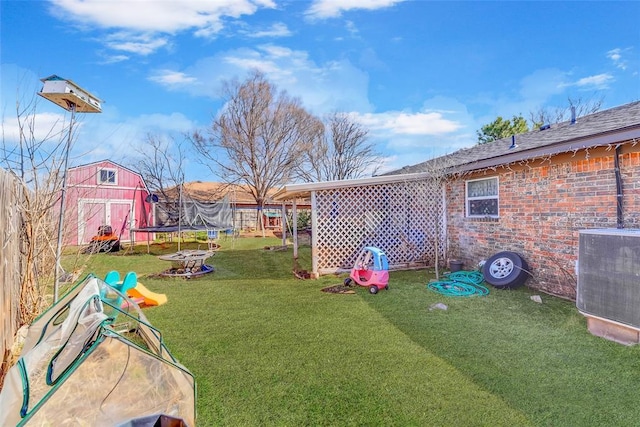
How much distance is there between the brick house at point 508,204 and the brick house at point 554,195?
2 centimetres

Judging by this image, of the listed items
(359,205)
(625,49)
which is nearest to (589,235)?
(359,205)

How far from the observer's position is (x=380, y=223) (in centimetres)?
862

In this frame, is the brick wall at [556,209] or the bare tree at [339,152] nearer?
the brick wall at [556,209]

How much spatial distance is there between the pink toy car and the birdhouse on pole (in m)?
5.06

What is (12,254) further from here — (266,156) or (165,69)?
(266,156)

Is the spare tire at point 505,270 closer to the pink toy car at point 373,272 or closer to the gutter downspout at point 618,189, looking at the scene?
the gutter downspout at point 618,189

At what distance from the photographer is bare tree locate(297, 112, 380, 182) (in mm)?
27125

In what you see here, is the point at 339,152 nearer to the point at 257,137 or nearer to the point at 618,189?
the point at 257,137

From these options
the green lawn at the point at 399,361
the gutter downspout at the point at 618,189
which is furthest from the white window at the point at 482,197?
the gutter downspout at the point at 618,189

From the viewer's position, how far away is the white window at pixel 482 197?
752 centimetres

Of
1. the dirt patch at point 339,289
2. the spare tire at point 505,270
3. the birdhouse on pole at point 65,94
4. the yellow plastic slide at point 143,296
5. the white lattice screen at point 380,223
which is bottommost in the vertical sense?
the dirt patch at point 339,289

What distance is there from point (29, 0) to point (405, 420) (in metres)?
7.78

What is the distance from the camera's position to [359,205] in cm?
852

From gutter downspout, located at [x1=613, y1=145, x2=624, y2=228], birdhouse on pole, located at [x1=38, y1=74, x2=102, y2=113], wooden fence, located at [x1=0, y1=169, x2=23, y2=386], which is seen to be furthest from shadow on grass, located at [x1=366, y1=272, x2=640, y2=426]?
birdhouse on pole, located at [x1=38, y1=74, x2=102, y2=113]
